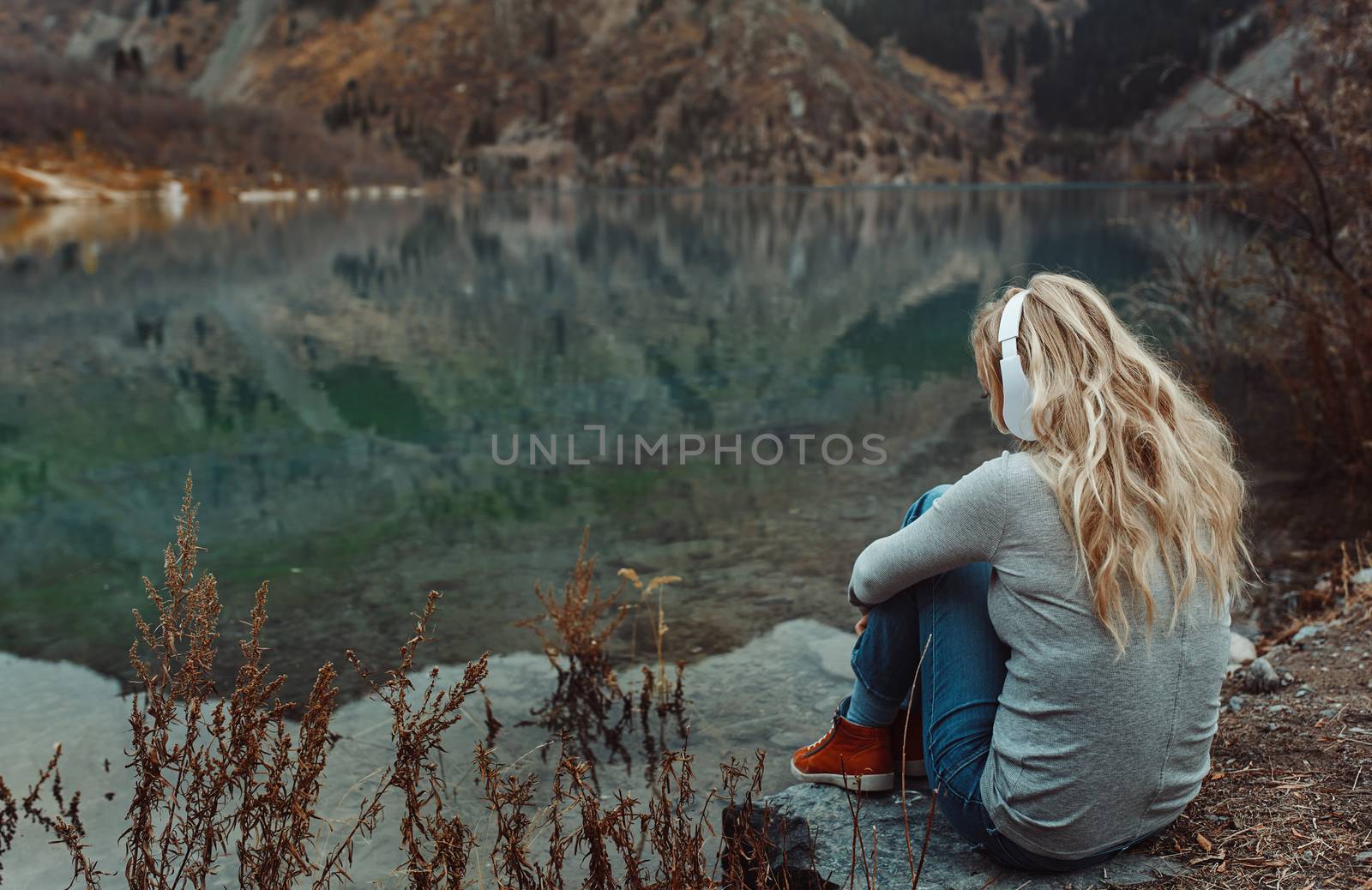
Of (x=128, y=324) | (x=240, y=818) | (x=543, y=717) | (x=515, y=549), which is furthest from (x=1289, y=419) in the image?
(x=128, y=324)

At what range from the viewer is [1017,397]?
2.61m

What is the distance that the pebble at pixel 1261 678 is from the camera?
418 cm

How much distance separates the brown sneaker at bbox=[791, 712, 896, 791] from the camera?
343 cm

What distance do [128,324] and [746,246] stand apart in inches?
792

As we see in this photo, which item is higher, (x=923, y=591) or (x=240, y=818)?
(x=923, y=591)

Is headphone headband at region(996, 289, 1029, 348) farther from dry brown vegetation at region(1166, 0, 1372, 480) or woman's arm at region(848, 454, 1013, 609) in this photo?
dry brown vegetation at region(1166, 0, 1372, 480)

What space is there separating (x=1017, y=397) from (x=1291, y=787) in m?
1.46

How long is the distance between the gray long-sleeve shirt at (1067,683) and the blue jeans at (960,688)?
0.29 ft

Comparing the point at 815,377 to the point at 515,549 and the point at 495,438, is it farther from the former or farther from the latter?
the point at 515,549

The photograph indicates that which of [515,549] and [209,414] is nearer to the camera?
[515,549]

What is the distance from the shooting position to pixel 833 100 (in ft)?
554

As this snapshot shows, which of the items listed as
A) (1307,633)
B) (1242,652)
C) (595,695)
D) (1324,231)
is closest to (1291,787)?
(1242,652)

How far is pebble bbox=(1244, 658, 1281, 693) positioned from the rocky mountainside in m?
135

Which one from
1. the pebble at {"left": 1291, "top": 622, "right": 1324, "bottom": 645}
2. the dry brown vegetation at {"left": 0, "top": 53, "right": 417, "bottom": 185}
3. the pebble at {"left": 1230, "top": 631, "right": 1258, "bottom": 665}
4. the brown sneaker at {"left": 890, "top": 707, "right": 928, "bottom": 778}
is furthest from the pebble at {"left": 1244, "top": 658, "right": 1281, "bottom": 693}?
the dry brown vegetation at {"left": 0, "top": 53, "right": 417, "bottom": 185}
